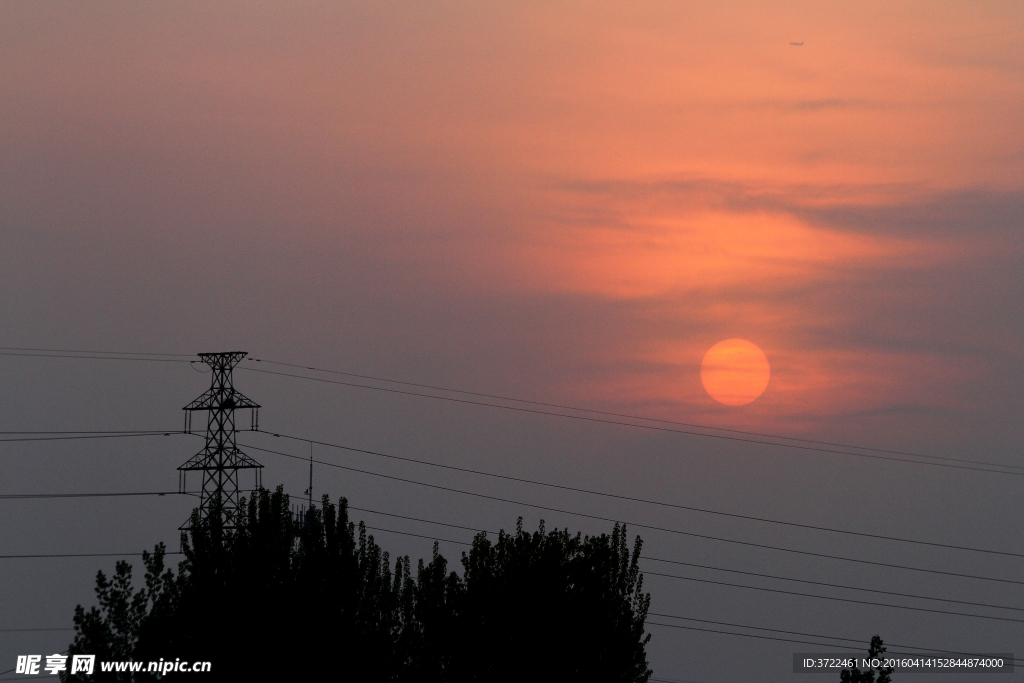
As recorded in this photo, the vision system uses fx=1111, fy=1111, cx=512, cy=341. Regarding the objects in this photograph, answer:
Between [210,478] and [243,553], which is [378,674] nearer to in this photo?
[243,553]

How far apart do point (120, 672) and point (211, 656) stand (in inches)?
104

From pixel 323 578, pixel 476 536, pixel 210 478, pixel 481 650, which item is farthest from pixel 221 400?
pixel 323 578

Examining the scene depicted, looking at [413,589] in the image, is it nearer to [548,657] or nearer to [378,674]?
[548,657]

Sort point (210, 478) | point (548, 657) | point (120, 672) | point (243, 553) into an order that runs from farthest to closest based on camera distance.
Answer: point (210, 478) → point (548, 657) → point (243, 553) → point (120, 672)

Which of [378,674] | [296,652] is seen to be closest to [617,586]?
[378,674]

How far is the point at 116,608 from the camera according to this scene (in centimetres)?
3366

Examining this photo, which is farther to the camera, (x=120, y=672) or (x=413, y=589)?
(x=413, y=589)

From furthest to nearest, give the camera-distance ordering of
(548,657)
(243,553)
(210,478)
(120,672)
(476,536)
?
(210,478) → (476,536) → (548,657) → (243,553) → (120,672)

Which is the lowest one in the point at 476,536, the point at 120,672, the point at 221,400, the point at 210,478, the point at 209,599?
the point at 120,672

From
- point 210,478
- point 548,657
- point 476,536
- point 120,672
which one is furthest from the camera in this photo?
point 210,478

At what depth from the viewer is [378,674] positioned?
37406 millimetres

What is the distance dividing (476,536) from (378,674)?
13727 millimetres

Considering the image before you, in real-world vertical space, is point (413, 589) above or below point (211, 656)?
above

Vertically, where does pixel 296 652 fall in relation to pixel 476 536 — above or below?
below
